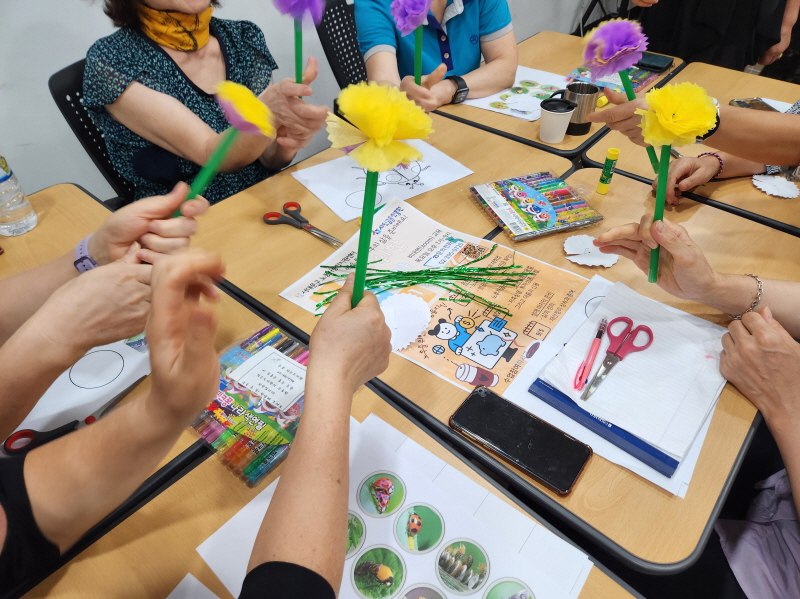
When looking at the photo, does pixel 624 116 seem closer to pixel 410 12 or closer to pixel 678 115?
pixel 678 115

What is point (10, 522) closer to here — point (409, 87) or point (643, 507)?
point (643, 507)

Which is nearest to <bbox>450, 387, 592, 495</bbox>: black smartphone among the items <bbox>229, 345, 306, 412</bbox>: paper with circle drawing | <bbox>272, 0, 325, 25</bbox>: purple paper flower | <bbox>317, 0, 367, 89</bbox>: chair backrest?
<bbox>229, 345, 306, 412</bbox>: paper with circle drawing

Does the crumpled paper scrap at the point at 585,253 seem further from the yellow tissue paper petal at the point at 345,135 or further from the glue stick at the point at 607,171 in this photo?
the yellow tissue paper petal at the point at 345,135

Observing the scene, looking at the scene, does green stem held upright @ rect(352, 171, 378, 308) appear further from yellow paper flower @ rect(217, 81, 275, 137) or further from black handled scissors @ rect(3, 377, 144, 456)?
black handled scissors @ rect(3, 377, 144, 456)

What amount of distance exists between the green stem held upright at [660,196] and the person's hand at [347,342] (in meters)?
0.52

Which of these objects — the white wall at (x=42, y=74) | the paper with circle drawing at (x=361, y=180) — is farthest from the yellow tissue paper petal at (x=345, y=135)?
the white wall at (x=42, y=74)

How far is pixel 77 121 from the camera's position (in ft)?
4.25

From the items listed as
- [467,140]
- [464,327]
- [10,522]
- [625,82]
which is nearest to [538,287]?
[464,327]

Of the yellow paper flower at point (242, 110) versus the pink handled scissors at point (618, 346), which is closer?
the yellow paper flower at point (242, 110)

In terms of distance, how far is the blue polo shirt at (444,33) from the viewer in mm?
1653

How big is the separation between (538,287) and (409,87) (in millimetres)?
771

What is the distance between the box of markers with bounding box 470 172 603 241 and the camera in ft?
3.61

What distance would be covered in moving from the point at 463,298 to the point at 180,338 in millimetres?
576

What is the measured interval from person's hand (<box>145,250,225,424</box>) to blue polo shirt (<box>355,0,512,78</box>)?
4.66 ft
